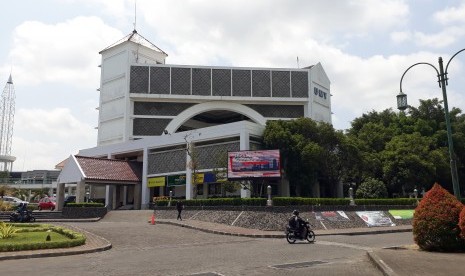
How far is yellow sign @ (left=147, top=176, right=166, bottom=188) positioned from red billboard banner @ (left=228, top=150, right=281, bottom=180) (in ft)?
51.5

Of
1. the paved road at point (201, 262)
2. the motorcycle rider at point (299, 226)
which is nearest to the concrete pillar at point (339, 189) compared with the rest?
the paved road at point (201, 262)

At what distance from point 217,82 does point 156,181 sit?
18.1 meters

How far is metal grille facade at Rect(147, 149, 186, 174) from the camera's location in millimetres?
44303

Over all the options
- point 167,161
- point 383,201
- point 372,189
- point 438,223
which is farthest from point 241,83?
point 438,223

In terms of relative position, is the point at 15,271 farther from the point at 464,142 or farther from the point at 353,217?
the point at 464,142

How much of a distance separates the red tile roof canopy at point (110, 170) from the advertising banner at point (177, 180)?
519cm

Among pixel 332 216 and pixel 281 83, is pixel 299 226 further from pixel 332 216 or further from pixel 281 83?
pixel 281 83

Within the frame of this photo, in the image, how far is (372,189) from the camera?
41.0m

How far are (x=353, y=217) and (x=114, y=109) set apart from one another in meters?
41.5

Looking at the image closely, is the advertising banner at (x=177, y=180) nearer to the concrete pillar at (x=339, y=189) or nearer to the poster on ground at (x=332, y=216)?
the concrete pillar at (x=339, y=189)

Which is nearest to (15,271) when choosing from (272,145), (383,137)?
(272,145)

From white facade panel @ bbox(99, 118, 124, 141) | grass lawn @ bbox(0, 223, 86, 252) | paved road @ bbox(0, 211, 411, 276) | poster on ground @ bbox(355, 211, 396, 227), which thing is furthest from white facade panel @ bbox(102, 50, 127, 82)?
paved road @ bbox(0, 211, 411, 276)

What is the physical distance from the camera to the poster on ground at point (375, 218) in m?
27.7

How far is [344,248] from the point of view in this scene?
15477mm
